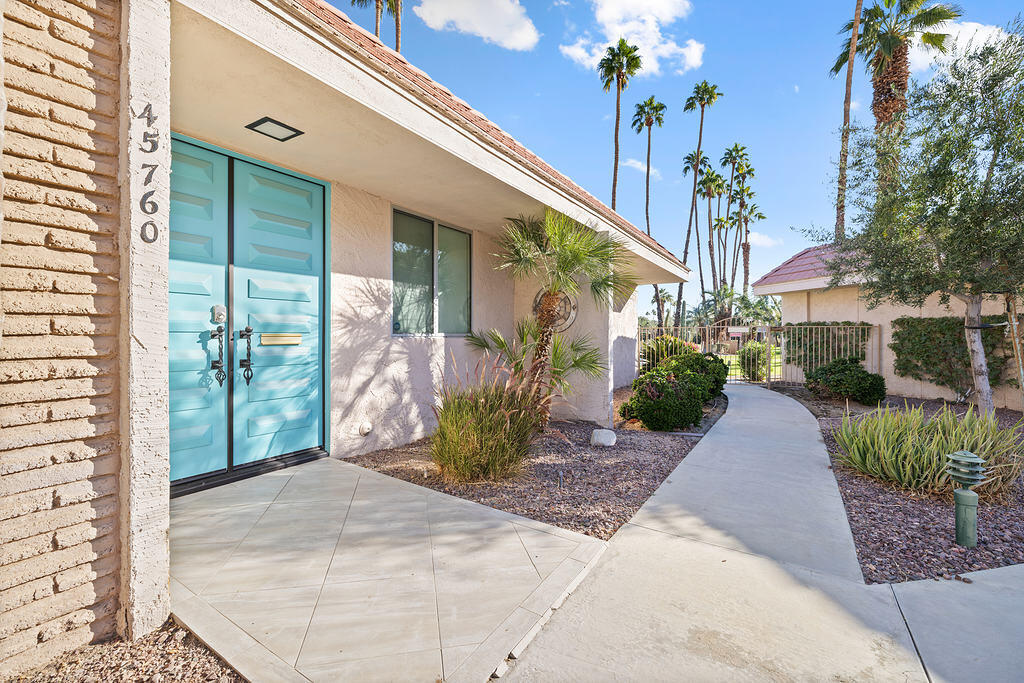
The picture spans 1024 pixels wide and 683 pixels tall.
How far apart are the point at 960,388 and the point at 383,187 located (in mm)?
11817

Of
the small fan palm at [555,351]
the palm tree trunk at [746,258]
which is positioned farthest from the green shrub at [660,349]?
the palm tree trunk at [746,258]

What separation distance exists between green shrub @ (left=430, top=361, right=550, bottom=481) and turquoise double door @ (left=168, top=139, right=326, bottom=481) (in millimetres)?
1592

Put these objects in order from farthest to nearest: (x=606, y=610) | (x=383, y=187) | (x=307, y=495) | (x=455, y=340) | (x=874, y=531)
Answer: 1. (x=455, y=340)
2. (x=383, y=187)
3. (x=307, y=495)
4. (x=874, y=531)
5. (x=606, y=610)

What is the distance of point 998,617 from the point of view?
7.21 feet

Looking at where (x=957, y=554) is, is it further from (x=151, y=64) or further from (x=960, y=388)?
(x=960, y=388)

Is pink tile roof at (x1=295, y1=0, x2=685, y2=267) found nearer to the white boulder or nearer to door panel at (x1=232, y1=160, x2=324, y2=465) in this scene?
door panel at (x1=232, y1=160, x2=324, y2=465)

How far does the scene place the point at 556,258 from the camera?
5.46m

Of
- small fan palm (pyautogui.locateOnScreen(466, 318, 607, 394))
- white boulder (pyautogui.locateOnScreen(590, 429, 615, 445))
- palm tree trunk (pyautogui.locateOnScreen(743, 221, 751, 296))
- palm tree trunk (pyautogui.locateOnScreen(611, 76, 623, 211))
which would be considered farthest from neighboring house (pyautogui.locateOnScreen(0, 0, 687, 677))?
palm tree trunk (pyautogui.locateOnScreen(743, 221, 751, 296))

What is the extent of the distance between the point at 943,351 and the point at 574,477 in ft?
32.6

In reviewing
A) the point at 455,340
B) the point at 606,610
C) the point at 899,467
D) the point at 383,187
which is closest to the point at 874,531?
the point at 899,467

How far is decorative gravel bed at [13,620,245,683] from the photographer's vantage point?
1699mm

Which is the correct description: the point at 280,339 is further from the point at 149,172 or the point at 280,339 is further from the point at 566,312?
the point at 566,312

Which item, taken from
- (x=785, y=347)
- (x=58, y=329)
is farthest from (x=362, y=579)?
(x=785, y=347)

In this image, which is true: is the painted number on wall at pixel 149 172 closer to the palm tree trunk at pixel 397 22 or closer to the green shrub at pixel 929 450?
the green shrub at pixel 929 450
